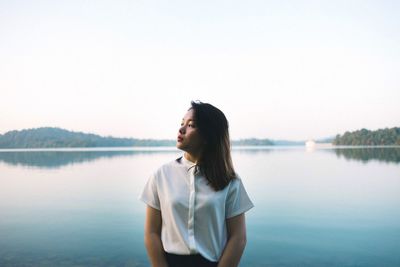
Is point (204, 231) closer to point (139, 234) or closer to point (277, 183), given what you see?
point (139, 234)

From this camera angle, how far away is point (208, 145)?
6.06 ft

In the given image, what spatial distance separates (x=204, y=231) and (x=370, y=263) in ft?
21.9

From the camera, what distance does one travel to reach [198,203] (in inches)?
66.2

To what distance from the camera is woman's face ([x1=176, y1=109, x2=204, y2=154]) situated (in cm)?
182

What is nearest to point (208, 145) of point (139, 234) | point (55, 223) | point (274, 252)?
point (274, 252)

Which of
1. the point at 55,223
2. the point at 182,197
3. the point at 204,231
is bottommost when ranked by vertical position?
the point at 55,223

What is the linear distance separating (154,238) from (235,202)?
427mm

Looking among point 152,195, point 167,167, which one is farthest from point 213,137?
point 152,195

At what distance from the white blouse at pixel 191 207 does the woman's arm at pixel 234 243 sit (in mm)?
27

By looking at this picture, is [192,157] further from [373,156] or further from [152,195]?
[373,156]

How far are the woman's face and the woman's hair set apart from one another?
0.02 m

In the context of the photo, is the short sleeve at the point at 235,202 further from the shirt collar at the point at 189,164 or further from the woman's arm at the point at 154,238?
the woman's arm at the point at 154,238

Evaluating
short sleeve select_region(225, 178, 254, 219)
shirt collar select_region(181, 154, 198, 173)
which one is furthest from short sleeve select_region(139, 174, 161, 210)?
short sleeve select_region(225, 178, 254, 219)

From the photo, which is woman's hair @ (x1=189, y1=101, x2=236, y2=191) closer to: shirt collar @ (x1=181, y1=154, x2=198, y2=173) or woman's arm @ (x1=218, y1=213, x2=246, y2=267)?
shirt collar @ (x1=181, y1=154, x2=198, y2=173)
